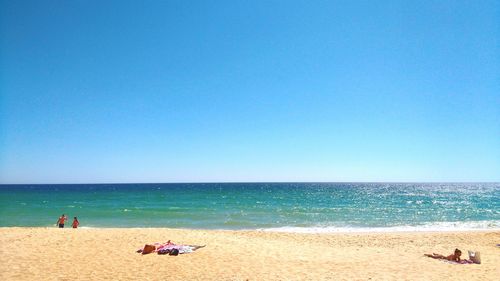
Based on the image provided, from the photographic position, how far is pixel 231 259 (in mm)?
13633

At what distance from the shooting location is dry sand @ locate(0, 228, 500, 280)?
1132 cm

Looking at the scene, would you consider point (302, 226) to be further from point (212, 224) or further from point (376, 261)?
point (376, 261)

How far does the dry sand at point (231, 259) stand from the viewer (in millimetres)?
11320

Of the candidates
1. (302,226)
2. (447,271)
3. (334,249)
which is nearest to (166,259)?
(334,249)

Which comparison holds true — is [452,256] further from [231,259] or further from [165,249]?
[165,249]

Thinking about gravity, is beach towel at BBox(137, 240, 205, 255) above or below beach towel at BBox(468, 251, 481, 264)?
above

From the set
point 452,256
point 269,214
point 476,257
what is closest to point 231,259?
point 452,256

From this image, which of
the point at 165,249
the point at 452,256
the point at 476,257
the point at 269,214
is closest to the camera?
the point at 476,257

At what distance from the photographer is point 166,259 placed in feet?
44.1

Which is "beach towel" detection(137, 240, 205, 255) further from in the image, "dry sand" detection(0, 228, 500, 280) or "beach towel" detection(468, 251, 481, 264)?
"beach towel" detection(468, 251, 481, 264)

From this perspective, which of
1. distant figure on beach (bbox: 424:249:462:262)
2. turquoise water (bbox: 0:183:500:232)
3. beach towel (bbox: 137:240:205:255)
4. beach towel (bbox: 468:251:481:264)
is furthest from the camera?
turquoise water (bbox: 0:183:500:232)

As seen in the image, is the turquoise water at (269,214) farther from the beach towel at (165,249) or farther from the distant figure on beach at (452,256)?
the beach towel at (165,249)

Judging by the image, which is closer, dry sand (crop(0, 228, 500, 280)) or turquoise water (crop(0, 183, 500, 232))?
dry sand (crop(0, 228, 500, 280))

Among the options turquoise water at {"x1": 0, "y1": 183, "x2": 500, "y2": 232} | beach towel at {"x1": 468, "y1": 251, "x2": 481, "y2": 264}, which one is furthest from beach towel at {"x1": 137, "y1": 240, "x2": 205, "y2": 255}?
turquoise water at {"x1": 0, "y1": 183, "x2": 500, "y2": 232}
